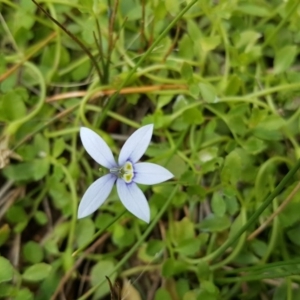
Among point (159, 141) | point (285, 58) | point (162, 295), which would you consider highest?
point (285, 58)

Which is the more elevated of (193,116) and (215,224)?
(193,116)

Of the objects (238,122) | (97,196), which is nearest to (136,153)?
(97,196)

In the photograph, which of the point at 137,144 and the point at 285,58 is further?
the point at 285,58

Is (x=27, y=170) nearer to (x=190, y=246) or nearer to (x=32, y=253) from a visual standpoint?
(x=32, y=253)

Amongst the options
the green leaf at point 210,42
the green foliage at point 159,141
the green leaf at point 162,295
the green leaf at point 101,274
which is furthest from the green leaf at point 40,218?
the green leaf at point 210,42

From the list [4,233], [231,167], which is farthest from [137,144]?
[4,233]

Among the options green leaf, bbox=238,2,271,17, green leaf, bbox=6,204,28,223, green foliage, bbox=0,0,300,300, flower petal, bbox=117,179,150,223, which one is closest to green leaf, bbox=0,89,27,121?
green foliage, bbox=0,0,300,300

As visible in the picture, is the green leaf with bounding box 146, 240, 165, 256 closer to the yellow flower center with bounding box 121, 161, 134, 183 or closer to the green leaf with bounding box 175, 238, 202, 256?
the green leaf with bounding box 175, 238, 202, 256
